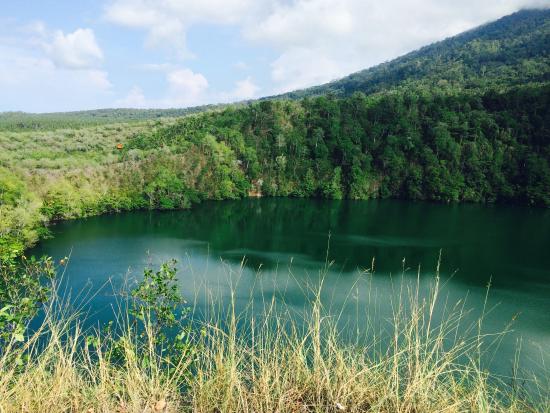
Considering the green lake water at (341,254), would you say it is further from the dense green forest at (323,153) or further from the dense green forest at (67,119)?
the dense green forest at (67,119)

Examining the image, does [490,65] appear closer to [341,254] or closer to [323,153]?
[323,153]

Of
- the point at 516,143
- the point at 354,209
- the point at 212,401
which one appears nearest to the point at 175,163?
the point at 354,209

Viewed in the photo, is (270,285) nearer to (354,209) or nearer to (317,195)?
(354,209)

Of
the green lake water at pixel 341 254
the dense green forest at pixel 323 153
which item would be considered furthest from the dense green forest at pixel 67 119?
the green lake water at pixel 341 254

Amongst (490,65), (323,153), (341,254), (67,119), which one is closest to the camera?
(341,254)

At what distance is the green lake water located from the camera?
17.4 metres

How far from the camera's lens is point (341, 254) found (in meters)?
28.0

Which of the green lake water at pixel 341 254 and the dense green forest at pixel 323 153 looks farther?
the dense green forest at pixel 323 153

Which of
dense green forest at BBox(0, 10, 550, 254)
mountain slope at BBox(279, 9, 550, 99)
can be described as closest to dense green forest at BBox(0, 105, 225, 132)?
dense green forest at BBox(0, 10, 550, 254)

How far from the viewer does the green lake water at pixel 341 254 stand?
57.1 feet

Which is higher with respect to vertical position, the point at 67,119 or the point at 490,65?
the point at 490,65

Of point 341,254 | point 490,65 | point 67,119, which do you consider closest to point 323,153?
point 341,254

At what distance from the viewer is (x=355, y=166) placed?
54875 millimetres

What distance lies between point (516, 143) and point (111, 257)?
163 feet
